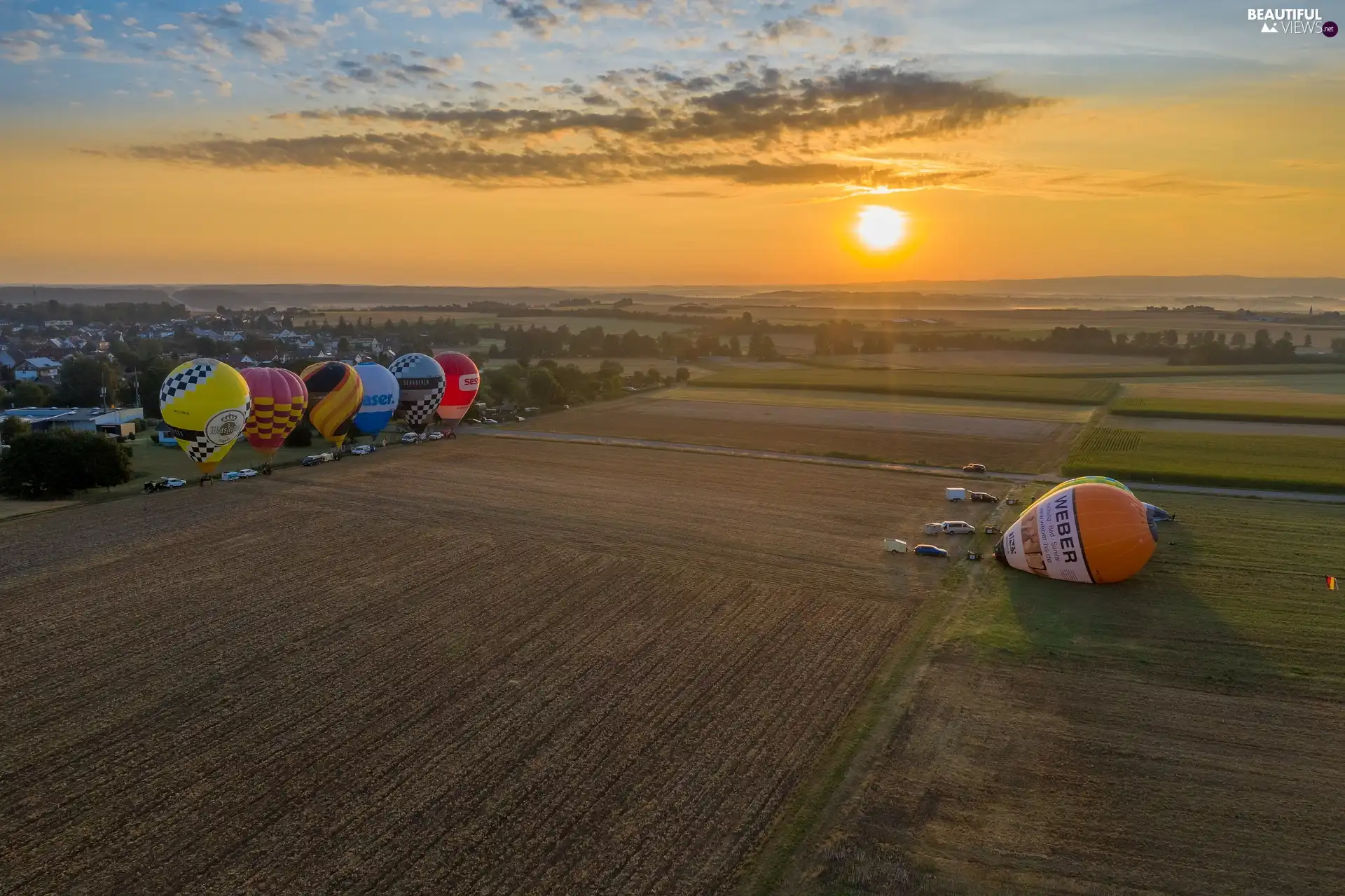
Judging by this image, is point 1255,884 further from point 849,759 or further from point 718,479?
point 718,479

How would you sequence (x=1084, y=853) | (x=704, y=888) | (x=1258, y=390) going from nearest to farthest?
(x=704, y=888) → (x=1084, y=853) → (x=1258, y=390)

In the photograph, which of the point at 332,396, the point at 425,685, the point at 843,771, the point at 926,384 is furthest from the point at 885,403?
the point at 843,771

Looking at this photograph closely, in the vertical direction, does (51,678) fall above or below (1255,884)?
above

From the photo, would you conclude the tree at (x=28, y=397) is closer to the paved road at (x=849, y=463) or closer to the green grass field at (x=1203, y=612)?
the paved road at (x=849, y=463)

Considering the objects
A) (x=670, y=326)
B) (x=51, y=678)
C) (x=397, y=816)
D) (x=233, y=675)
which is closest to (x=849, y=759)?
(x=397, y=816)

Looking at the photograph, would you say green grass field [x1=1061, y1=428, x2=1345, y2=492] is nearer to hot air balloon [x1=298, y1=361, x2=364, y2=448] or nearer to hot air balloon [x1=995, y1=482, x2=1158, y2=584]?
hot air balloon [x1=995, y1=482, x2=1158, y2=584]

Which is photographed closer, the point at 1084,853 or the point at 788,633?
the point at 1084,853

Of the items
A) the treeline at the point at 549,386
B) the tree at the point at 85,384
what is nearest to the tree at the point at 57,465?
the treeline at the point at 549,386
